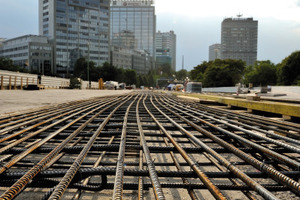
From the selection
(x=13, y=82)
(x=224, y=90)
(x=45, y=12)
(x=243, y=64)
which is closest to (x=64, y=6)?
(x=45, y=12)

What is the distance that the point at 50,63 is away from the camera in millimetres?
111062

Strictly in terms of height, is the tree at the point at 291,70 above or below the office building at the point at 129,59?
below

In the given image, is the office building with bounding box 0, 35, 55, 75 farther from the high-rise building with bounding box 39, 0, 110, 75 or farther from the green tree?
the green tree

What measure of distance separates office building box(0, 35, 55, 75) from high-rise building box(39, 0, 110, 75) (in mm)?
3338

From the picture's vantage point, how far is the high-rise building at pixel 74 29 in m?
115

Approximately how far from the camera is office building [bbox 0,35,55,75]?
356 feet

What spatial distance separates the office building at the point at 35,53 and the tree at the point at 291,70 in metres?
84.9

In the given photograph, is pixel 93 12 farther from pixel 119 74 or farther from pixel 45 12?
pixel 119 74

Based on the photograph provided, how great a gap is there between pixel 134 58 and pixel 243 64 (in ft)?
300

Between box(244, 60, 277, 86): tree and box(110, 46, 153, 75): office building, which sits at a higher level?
box(110, 46, 153, 75): office building

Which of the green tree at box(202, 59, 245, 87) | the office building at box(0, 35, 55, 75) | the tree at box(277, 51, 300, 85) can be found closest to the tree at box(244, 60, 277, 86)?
the green tree at box(202, 59, 245, 87)

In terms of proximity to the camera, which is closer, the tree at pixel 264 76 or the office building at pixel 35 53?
the tree at pixel 264 76

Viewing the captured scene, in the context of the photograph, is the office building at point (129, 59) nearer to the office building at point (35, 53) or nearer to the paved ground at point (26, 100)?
the office building at point (35, 53)

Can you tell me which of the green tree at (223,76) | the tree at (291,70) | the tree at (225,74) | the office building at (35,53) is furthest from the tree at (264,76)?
the office building at (35,53)
